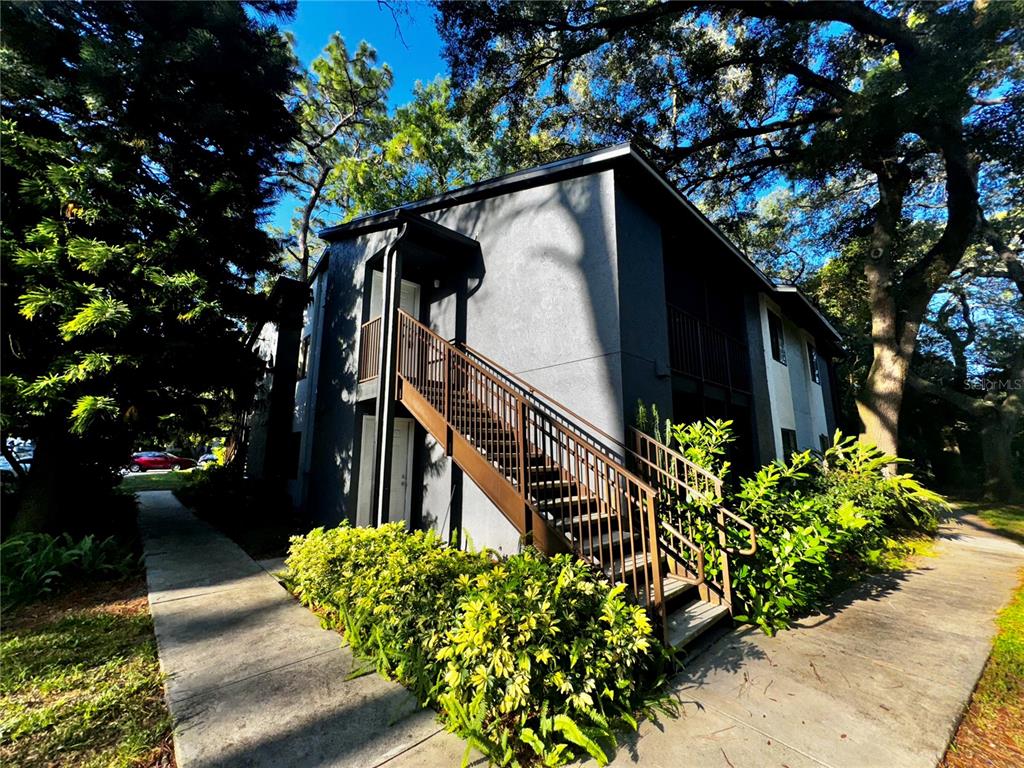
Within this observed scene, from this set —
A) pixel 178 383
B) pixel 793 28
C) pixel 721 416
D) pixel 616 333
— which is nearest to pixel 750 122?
pixel 793 28

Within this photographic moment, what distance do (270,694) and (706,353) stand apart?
819cm

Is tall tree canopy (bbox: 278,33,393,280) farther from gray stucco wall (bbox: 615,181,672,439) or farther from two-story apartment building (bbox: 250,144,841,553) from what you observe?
gray stucco wall (bbox: 615,181,672,439)

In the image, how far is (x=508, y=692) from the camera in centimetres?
251

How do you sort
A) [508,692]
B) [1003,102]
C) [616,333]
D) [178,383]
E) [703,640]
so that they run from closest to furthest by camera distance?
[508,692]
[703,640]
[616,333]
[178,383]
[1003,102]

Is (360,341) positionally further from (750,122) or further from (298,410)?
(750,122)

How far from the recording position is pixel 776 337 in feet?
38.5

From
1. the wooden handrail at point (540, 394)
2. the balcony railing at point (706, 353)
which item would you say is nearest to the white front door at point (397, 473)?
the wooden handrail at point (540, 394)

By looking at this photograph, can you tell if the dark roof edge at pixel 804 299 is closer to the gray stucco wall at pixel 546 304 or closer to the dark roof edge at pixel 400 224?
the gray stucco wall at pixel 546 304

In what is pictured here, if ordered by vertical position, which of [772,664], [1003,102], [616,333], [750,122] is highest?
[750,122]

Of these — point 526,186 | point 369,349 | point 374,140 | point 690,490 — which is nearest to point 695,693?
point 690,490

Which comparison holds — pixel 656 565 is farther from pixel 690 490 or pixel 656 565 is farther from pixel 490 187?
pixel 490 187

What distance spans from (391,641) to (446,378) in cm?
282

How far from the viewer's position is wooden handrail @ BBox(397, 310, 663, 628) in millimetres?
3688

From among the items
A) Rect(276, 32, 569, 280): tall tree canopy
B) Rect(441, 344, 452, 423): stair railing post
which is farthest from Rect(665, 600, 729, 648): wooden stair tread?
Rect(276, 32, 569, 280): tall tree canopy
